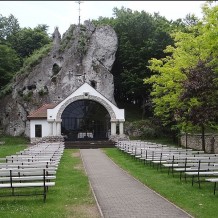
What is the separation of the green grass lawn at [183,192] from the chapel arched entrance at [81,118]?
Answer: 2867 centimetres

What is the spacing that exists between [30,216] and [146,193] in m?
4.40

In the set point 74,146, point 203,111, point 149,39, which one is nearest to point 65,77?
point 149,39

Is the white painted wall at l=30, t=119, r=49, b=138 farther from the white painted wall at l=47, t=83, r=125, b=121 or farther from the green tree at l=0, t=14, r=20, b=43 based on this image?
the green tree at l=0, t=14, r=20, b=43

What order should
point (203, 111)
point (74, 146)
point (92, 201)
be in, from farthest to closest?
point (74, 146) → point (203, 111) → point (92, 201)

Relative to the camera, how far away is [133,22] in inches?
2446

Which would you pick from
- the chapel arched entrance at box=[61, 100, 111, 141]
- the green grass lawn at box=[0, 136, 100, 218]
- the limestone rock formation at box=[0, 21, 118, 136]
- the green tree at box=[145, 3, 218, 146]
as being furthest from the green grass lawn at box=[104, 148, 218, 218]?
the limestone rock formation at box=[0, 21, 118, 136]

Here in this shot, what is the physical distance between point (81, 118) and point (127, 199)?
35451mm

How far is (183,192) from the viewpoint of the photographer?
12.7 m

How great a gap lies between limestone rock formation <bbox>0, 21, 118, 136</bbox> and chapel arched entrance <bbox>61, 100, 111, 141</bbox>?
890 centimetres

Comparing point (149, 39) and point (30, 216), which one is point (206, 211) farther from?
point (149, 39)

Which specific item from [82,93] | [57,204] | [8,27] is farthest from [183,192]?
[8,27]

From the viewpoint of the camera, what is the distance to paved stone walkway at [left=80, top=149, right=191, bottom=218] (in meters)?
9.86

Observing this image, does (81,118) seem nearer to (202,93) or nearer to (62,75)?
(62,75)

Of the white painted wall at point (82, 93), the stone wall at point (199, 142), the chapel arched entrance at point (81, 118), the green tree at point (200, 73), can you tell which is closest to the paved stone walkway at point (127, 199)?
the green tree at point (200, 73)
